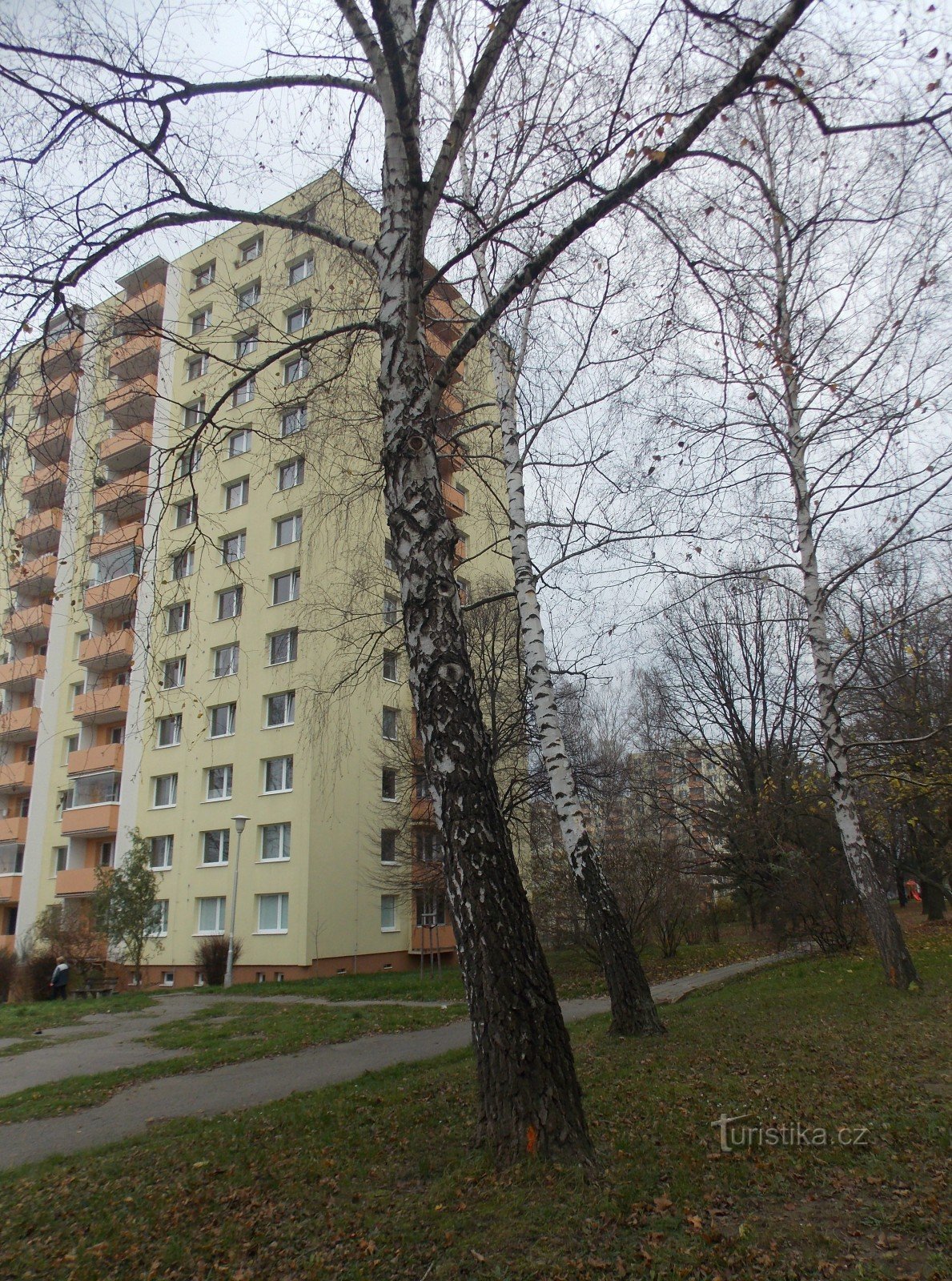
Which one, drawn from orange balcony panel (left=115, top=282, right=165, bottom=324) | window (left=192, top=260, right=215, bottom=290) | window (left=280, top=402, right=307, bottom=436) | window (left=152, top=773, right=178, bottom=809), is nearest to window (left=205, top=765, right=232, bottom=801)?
window (left=152, top=773, right=178, bottom=809)

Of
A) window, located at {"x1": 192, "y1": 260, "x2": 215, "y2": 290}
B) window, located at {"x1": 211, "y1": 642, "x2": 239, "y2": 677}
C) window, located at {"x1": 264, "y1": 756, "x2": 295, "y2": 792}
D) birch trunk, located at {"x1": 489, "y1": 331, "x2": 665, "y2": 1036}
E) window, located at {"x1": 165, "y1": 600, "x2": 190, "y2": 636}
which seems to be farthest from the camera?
window, located at {"x1": 211, "y1": 642, "x2": 239, "y2": 677}

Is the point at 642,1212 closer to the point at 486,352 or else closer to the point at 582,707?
the point at 486,352

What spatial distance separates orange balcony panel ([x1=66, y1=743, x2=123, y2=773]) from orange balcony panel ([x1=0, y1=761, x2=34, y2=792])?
4324 millimetres

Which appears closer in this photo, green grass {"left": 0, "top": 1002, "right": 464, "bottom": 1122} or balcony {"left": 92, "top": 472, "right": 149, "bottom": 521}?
balcony {"left": 92, "top": 472, "right": 149, "bottom": 521}

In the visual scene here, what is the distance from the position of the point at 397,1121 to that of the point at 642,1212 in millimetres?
2219

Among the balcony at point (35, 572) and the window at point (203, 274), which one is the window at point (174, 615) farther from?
the window at point (203, 274)

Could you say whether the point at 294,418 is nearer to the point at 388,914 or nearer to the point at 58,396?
the point at 58,396

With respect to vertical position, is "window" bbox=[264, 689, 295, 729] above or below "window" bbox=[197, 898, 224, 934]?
above

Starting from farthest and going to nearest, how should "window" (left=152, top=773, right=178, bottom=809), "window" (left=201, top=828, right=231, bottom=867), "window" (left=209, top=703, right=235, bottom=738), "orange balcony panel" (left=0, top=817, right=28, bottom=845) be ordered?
"orange balcony panel" (left=0, top=817, right=28, bottom=845)
"window" (left=152, top=773, right=178, bottom=809)
"window" (left=209, top=703, right=235, bottom=738)
"window" (left=201, top=828, right=231, bottom=867)

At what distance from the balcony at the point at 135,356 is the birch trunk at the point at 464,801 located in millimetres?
2276

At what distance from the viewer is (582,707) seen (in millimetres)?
25656

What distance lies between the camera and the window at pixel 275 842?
76.0 feet

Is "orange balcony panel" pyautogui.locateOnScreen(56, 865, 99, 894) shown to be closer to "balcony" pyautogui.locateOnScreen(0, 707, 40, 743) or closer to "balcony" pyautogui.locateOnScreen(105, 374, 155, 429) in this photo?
"balcony" pyautogui.locateOnScreen(0, 707, 40, 743)

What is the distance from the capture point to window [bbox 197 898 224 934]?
78.8ft
